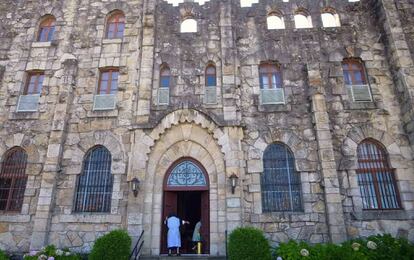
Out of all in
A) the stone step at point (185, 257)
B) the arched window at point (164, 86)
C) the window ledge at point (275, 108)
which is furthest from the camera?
the arched window at point (164, 86)

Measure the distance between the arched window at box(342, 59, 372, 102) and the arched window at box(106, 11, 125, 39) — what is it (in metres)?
10.4

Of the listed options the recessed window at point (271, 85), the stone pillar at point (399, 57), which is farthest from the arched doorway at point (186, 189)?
the stone pillar at point (399, 57)

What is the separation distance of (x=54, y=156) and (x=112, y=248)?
4.75 metres

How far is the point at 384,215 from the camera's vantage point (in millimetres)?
10453

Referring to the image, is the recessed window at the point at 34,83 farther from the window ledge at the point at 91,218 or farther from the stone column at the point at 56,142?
the window ledge at the point at 91,218

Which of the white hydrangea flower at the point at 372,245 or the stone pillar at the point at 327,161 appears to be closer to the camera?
the white hydrangea flower at the point at 372,245

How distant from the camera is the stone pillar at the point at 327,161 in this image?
10.1m

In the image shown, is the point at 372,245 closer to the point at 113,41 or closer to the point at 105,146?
the point at 105,146

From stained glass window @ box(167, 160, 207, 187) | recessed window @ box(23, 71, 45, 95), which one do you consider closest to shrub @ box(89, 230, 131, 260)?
stained glass window @ box(167, 160, 207, 187)

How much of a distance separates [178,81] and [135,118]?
2.45 meters

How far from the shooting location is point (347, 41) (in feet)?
42.2

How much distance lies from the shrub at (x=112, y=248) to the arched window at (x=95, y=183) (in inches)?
75.7

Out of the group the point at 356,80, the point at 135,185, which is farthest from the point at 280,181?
the point at 356,80

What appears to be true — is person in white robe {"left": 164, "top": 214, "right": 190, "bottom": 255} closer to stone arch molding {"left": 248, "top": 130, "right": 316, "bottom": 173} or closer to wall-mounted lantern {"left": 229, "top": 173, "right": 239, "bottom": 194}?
wall-mounted lantern {"left": 229, "top": 173, "right": 239, "bottom": 194}
